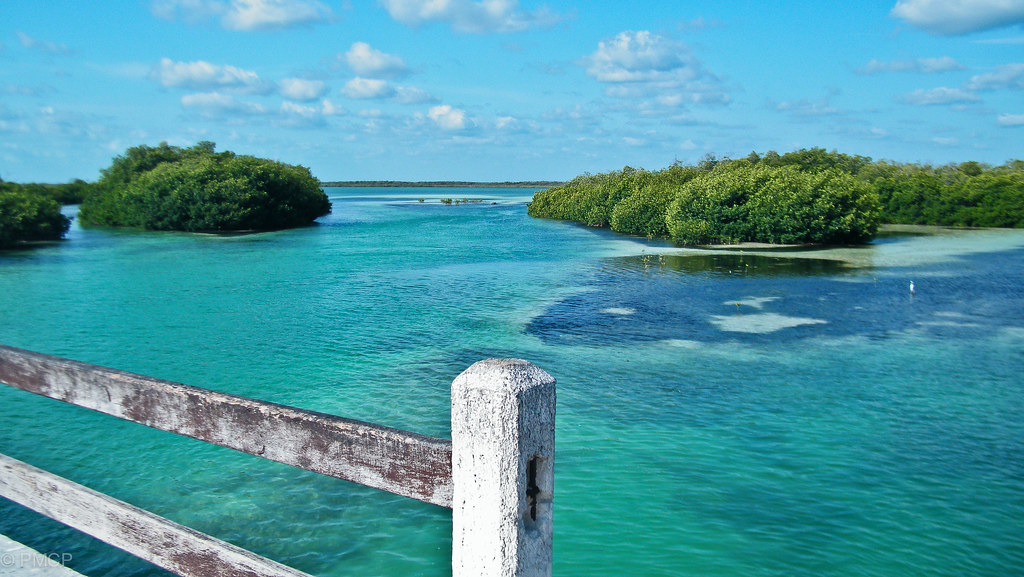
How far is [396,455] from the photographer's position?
6.68 ft

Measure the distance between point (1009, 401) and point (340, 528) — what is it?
30.0 feet

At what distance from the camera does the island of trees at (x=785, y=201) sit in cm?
3366

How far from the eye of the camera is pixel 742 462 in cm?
795

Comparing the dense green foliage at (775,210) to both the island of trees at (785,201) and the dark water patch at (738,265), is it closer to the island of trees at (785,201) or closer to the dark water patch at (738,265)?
the island of trees at (785,201)

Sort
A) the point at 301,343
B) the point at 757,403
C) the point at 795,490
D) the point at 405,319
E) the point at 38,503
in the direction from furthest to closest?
1. the point at 405,319
2. the point at 301,343
3. the point at 757,403
4. the point at 795,490
5. the point at 38,503

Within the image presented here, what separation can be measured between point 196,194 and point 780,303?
41685mm

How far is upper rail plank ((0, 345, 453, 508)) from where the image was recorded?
6.59 ft

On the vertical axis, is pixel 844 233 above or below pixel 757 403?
above

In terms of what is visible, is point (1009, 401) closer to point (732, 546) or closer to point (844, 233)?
point (732, 546)

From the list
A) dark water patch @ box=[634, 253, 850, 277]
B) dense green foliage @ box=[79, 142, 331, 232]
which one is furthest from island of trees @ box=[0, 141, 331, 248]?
dark water patch @ box=[634, 253, 850, 277]

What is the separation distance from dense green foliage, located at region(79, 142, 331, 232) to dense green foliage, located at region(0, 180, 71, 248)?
8.95m

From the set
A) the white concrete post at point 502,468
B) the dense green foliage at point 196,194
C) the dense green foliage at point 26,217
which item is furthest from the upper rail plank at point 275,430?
the dense green foliage at point 196,194

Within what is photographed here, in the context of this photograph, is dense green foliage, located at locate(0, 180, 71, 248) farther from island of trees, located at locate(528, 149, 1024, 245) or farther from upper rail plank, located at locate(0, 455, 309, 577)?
upper rail plank, located at locate(0, 455, 309, 577)

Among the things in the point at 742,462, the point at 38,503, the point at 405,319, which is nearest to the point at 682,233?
the point at 405,319
